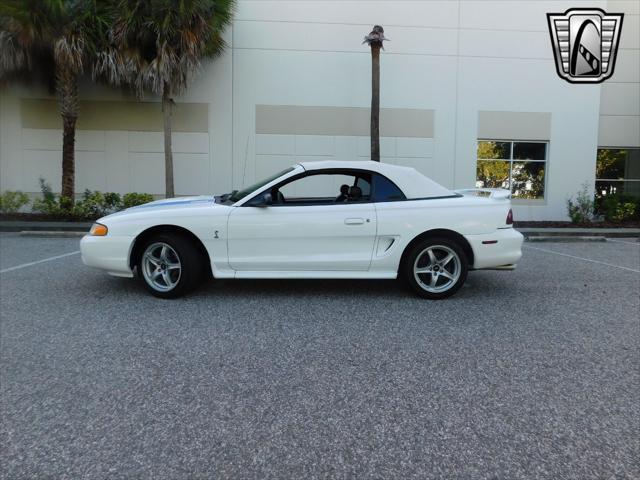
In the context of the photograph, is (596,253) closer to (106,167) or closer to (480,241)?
(480,241)

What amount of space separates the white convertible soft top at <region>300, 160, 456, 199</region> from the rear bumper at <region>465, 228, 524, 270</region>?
676 mm

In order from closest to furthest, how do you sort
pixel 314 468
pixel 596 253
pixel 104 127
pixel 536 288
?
pixel 314 468, pixel 536 288, pixel 596 253, pixel 104 127

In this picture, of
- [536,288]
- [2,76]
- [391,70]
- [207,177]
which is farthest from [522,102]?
[2,76]

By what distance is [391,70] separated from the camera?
14.9 meters

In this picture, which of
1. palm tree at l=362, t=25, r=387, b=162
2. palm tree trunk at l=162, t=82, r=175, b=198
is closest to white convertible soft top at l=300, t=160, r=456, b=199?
palm tree at l=362, t=25, r=387, b=162

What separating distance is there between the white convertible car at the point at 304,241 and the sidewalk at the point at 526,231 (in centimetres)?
718

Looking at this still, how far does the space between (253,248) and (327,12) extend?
12.0 metres

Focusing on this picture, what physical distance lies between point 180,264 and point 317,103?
10721mm

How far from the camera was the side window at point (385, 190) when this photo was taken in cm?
532

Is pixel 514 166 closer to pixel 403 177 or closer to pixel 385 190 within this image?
pixel 403 177

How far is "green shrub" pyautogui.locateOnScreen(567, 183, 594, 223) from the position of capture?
15.2 meters

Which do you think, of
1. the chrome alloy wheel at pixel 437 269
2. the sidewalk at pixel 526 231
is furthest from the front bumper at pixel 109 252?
the sidewalk at pixel 526 231

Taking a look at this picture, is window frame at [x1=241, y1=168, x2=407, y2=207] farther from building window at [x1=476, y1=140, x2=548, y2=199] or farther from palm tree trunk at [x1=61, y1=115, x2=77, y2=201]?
building window at [x1=476, y1=140, x2=548, y2=199]

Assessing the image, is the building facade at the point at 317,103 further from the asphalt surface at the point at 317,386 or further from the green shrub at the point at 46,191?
the asphalt surface at the point at 317,386
